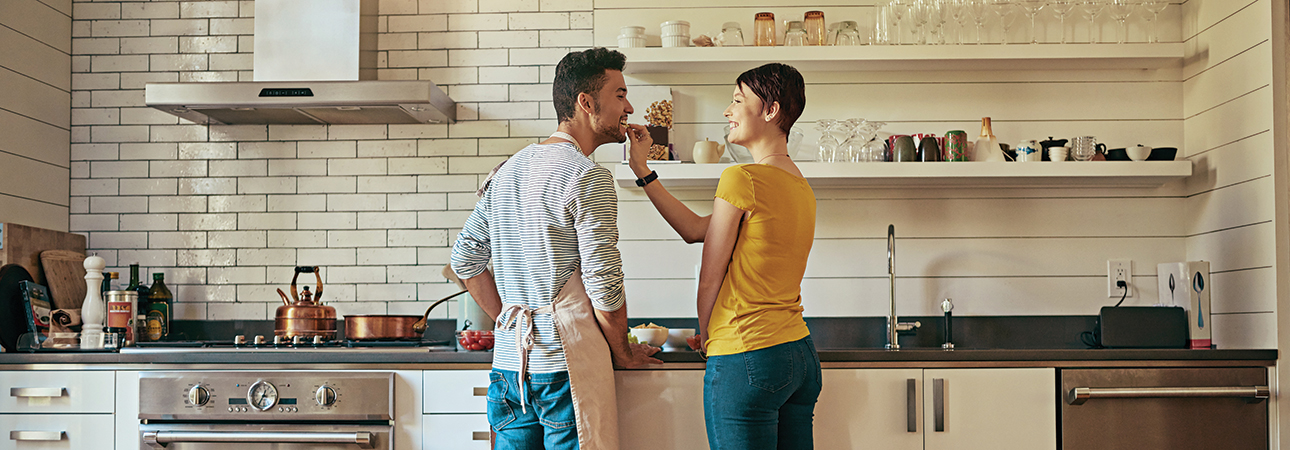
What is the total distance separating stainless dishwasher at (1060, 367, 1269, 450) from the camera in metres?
2.74

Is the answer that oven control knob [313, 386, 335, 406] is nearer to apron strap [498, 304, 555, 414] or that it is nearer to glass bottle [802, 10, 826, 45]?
apron strap [498, 304, 555, 414]

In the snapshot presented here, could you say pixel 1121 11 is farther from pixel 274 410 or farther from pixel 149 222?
pixel 149 222

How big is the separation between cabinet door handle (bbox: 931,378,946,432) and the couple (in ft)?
2.17

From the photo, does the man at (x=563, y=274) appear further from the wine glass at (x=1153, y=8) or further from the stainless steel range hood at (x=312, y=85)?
the wine glass at (x=1153, y=8)

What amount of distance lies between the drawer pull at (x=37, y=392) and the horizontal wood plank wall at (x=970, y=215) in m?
1.90

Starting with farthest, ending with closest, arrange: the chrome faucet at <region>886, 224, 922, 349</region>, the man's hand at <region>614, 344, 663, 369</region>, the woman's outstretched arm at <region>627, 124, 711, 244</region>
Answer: the chrome faucet at <region>886, 224, 922, 349</region> → the man's hand at <region>614, 344, 663, 369</region> → the woman's outstretched arm at <region>627, 124, 711, 244</region>

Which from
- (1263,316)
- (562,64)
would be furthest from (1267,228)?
(562,64)

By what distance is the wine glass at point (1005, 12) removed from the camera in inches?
135

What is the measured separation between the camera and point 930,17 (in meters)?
3.31

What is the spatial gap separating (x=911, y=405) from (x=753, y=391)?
34.4 inches

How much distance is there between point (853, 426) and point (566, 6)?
6.35ft

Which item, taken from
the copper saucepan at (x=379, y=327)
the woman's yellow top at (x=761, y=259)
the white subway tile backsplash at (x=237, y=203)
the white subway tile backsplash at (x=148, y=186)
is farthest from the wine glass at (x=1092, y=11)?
the white subway tile backsplash at (x=148, y=186)

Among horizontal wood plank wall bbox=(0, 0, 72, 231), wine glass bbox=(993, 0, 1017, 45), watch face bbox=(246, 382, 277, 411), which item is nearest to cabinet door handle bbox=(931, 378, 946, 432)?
wine glass bbox=(993, 0, 1017, 45)

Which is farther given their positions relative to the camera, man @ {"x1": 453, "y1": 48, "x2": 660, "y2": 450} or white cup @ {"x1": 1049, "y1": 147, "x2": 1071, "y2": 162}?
white cup @ {"x1": 1049, "y1": 147, "x2": 1071, "y2": 162}
